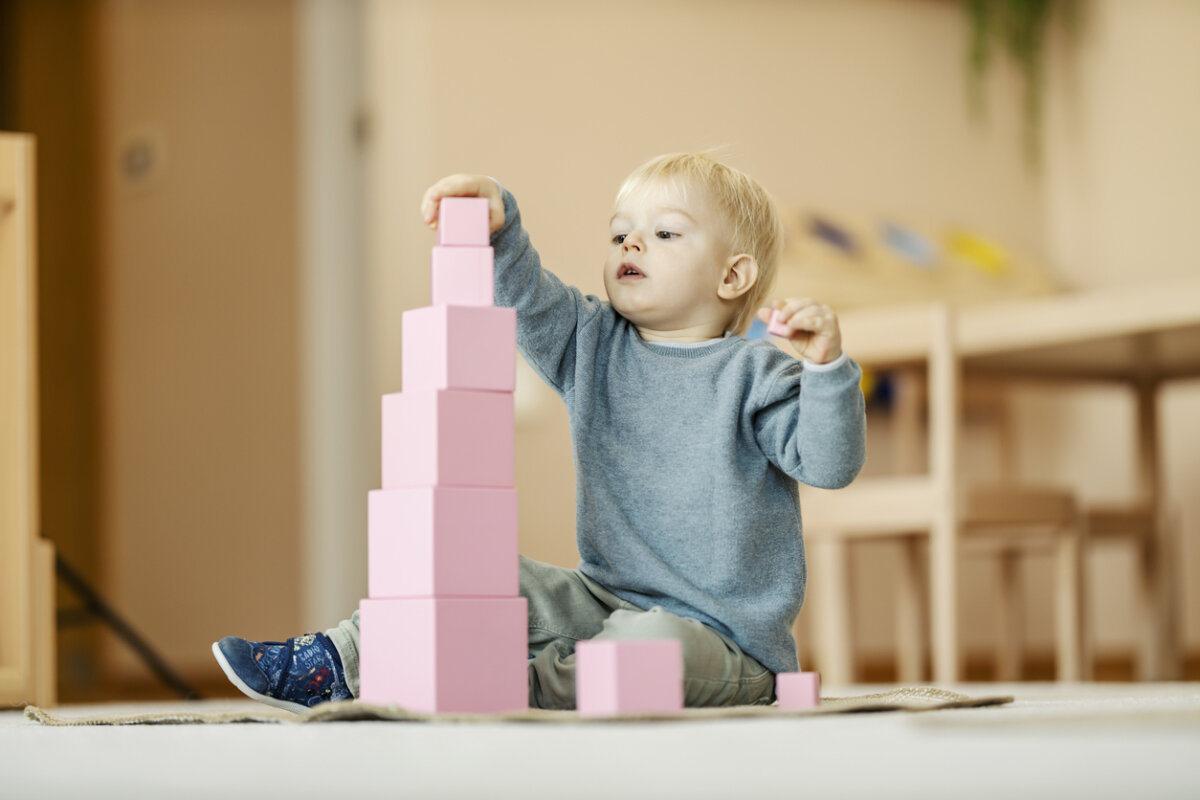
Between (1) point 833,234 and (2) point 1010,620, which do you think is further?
(1) point 833,234

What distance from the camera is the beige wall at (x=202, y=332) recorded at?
12.1ft

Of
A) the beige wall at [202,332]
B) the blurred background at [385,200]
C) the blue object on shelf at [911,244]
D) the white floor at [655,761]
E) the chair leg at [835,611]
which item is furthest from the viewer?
the beige wall at [202,332]

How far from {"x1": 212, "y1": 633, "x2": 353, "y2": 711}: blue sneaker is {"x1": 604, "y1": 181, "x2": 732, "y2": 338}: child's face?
1.28ft

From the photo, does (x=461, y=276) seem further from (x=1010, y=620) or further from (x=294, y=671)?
(x=1010, y=620)

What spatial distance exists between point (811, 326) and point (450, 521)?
1.04 feet

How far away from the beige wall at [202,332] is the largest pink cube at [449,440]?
2.72 m

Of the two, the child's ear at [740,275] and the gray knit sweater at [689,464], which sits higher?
the child's ear at [740,275]

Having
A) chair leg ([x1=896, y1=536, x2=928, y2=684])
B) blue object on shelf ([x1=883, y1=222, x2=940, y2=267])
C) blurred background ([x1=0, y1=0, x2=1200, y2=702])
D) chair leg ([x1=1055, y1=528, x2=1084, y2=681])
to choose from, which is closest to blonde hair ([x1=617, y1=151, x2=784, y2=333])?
chair leg ([x1=1055, y1=528, x2=1084, y2=681])

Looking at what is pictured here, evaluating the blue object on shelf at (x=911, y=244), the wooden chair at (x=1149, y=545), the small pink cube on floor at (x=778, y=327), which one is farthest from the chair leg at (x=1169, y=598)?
the small pink cube on floor at (x=778, y=327)

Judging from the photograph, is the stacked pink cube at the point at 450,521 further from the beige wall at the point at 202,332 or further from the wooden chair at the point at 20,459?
the beige wall at the point at 202,332

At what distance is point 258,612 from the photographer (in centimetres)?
363

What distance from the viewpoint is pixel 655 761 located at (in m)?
0.69

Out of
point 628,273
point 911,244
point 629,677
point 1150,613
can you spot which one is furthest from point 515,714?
point 911,244

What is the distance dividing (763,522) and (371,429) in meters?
1.88
